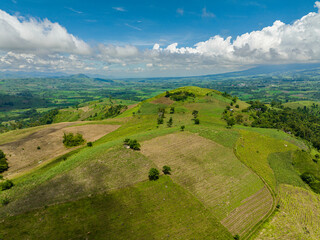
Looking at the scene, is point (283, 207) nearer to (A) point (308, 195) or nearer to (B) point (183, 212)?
(A) point (308, 195)

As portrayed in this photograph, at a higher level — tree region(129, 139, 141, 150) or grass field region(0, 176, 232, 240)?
tree region(129, 139, 141, 150)

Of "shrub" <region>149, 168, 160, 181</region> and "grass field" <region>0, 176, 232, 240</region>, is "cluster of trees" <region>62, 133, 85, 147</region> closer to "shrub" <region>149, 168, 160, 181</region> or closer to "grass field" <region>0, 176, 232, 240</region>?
"grass field" <region>0, 176, 232, 240</region>

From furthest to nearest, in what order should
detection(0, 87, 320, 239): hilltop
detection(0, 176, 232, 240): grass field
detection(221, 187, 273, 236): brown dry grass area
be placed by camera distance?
detection(221, 187, 273, 236): brown dry grass area → detection(0, 87, 320, 239): hilltop → detection(0, 176, 232, 240): grass field

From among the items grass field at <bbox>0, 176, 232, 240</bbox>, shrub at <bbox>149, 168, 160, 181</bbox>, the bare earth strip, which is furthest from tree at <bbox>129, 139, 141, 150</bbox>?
grass field at <bbox>0, 176, 232, 240</bbox>

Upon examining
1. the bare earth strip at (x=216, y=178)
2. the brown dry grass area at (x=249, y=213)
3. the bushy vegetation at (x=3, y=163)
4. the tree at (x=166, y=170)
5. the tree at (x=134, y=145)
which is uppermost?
the tree at (x=134, y=145)

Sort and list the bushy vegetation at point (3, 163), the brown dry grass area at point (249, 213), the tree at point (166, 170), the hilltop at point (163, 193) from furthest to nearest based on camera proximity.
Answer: the bushy vegetation at point (3, 163), the tree at point (166, 170), the brown dry grass area at point (249, 213), the hilltop at point (163, 193)

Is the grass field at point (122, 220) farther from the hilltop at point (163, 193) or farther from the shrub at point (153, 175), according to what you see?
the shrub at point (153, 175)

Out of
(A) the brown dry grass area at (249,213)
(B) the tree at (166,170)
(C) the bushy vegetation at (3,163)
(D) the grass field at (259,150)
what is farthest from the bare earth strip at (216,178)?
(C) the bushy vegetation at (3,163)

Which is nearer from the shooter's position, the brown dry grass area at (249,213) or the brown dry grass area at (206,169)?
the brown dry grass area at (249,213)
